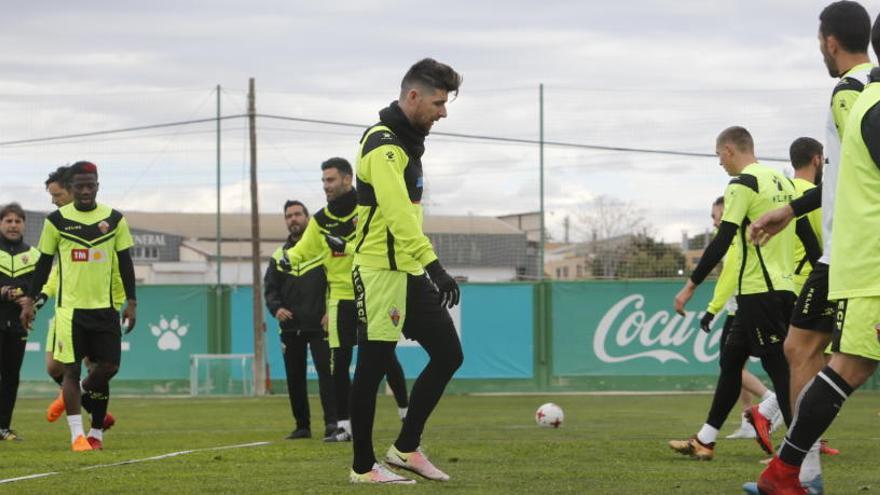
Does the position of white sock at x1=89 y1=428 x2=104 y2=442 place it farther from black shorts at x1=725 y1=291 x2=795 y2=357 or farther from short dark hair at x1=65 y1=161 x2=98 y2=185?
black shorts at x1=725 y1=291 x2=795 y2=357

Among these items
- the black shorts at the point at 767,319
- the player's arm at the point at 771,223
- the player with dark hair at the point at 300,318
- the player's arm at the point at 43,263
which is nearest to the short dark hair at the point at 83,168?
the player's arm at the point at 43,263

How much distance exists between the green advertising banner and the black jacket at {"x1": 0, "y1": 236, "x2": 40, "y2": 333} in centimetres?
1184

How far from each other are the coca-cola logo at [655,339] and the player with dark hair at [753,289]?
13.8 metres

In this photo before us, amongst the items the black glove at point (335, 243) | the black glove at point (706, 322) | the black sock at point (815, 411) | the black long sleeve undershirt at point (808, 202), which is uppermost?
the black long sleeve undershirt at point (808, 202)

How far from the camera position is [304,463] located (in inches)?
326

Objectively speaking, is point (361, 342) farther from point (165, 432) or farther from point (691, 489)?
point (165, 432)

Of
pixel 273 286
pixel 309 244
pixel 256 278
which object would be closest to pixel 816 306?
pixel 309 244

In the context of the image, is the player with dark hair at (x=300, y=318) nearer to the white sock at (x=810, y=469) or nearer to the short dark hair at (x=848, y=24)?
the white sock at (x=810, y=469)

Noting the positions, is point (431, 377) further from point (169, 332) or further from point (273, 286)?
point (169, 332)

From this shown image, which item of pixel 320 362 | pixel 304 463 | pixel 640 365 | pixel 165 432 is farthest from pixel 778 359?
pixel 640 365

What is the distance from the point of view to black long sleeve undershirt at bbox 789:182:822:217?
635 centimetres

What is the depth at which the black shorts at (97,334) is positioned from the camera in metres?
10.1

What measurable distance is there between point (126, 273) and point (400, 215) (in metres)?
4.30

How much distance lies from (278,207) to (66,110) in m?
4.37
